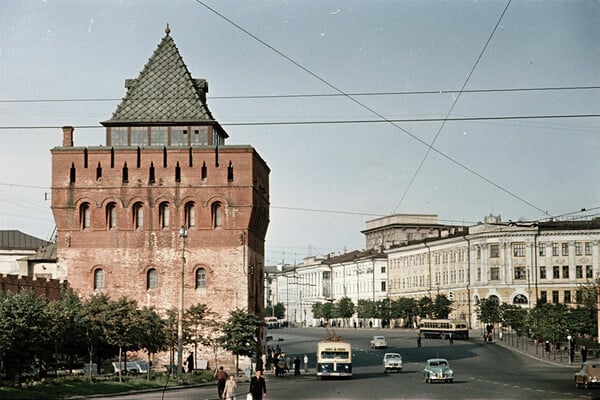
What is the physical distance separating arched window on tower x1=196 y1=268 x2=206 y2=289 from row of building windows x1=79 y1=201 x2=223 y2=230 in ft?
9.40

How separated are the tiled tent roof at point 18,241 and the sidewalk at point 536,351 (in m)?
49.9

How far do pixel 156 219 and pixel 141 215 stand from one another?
1.19 m

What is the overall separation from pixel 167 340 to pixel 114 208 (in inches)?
471

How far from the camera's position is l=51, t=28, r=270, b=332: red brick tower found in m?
64.2

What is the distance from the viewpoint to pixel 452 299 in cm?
12838

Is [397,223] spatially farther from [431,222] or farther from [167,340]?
[167,340]

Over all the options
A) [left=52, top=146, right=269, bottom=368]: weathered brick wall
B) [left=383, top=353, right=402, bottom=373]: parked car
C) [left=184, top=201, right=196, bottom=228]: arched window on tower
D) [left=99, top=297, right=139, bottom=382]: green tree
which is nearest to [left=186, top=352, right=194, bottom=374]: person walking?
[left=99, top=297, right=139, bottom=382]: green tree

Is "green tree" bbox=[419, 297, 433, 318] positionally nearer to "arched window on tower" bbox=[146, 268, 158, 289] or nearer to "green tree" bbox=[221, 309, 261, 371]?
"arched window on tower" bbox=[146, 268, 158, 289]

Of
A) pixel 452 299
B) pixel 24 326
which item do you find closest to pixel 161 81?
pixel 24 326

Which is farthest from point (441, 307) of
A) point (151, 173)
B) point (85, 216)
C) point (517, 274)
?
point (85, 216)

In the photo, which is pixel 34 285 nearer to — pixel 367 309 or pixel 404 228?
pixel 367 309

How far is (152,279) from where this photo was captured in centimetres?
6475

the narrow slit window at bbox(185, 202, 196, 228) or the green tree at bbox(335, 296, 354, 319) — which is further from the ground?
the narrow slit window at bbox(185, 202, 196, 228)

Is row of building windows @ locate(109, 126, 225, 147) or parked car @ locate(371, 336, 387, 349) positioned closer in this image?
row of building windows @ locate(109, 126, 225, 147)
